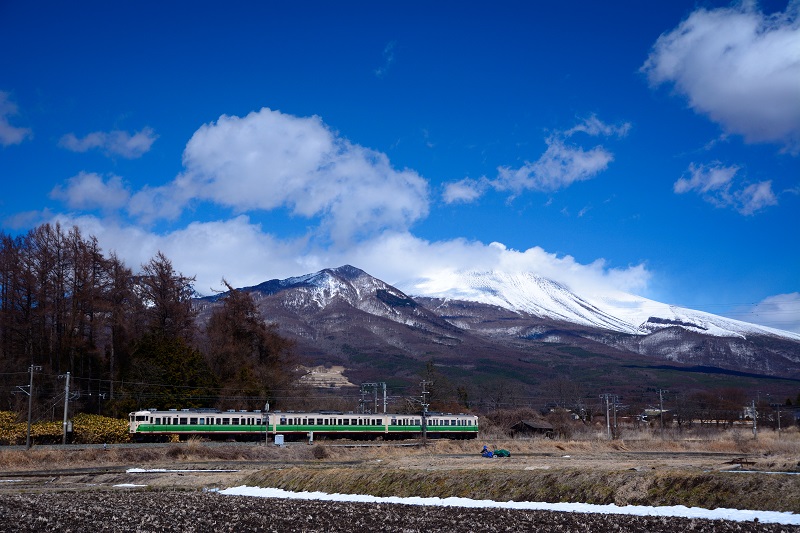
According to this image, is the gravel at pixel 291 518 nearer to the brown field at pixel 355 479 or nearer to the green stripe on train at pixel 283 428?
the brown field at pixel 355 479

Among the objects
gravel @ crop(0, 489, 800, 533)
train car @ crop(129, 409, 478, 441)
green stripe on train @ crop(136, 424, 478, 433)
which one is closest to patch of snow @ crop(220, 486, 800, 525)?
gravel @ crop(0, 489, 800, 533)

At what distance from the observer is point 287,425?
72438 mm

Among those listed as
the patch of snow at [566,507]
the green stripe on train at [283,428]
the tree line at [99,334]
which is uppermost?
Answer: the tree line at [99,334]

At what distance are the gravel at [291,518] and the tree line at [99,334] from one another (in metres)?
41.4

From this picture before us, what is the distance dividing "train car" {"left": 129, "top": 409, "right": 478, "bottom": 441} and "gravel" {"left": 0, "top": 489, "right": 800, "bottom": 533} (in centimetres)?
3807

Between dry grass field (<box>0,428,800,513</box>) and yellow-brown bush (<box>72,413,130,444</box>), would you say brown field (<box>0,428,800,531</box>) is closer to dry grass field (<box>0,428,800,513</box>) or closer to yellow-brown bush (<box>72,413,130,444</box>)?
dry grass field (<box>0,428,800,513</box>)

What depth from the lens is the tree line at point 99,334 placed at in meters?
67.4

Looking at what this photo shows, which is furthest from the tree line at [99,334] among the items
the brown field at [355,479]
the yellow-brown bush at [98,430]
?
the brown field at [355,479]

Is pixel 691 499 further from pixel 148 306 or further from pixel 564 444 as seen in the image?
pixel 148 306

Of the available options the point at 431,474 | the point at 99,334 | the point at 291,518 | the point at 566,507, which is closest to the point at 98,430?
the point at 99,334

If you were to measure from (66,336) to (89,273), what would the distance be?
20.3 ft

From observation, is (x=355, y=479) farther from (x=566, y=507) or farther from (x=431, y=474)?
(x=566, y=507)

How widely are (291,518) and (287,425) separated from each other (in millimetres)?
51044

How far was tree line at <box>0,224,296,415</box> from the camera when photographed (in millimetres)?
67438
